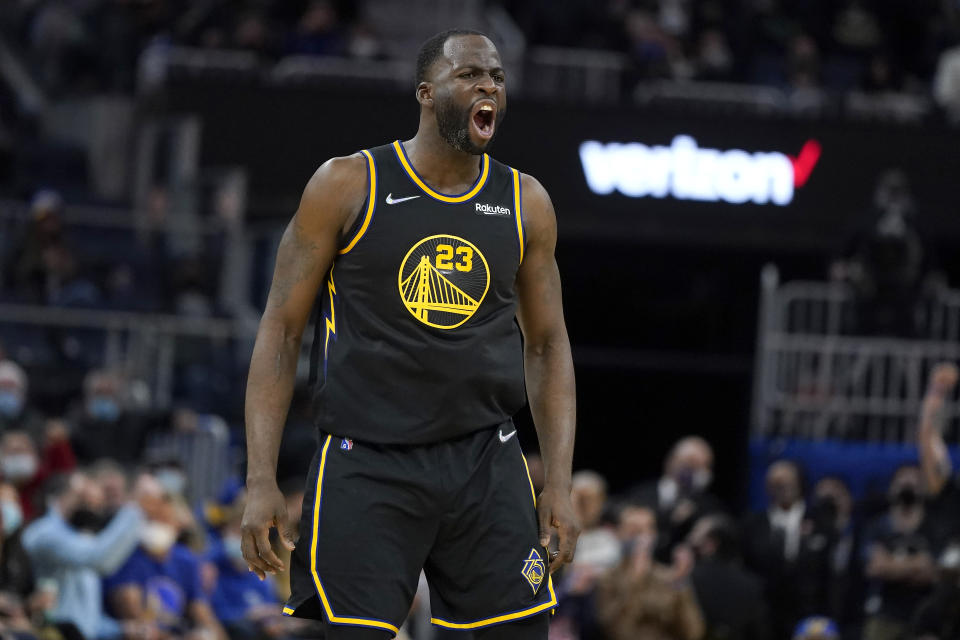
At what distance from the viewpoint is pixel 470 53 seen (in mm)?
4652

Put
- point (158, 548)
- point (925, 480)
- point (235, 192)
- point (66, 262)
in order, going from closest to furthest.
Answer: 1. point (158, 548)
2. point (925, 480)
3. point (66, 262)
4. point (235, 192)

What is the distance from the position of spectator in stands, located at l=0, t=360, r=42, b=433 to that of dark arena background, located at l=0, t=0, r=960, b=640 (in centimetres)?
2

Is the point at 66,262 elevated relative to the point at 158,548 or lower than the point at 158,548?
elevated

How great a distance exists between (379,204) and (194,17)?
14.0m

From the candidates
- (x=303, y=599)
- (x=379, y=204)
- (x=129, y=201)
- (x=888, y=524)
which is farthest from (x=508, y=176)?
(x=129, y=201)

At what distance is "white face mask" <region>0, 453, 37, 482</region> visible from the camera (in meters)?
10.7

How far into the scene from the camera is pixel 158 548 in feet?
34.1

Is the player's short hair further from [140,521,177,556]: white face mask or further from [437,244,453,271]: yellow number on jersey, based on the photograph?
[140,521,177,556]: white face mask

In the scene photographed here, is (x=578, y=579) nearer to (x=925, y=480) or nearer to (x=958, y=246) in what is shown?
(x=925, y=480)

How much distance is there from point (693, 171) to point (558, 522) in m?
12.3

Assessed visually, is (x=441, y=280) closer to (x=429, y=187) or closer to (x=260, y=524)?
(x=429, y=187)

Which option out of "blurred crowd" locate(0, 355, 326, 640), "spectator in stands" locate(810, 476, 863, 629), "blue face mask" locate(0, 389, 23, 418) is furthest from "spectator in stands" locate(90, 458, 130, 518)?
"spectator in stands" locate(810, 476, 863, 629)

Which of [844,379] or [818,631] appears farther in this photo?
[844,379]

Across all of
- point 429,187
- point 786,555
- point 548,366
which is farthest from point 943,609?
point 429,187
